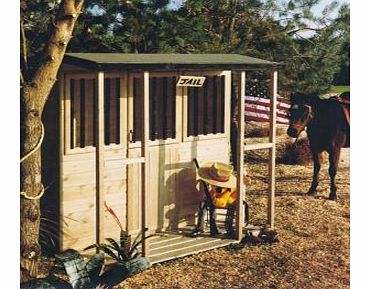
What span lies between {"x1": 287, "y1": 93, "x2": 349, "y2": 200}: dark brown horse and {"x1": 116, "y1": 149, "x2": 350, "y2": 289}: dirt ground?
128 millimetres

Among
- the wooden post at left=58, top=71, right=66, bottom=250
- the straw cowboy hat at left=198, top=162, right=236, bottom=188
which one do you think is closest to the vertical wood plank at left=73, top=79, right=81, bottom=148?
the wooden post at left=58, top=71, right=66, bottom=250

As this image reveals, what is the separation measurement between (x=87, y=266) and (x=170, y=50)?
8.92ft

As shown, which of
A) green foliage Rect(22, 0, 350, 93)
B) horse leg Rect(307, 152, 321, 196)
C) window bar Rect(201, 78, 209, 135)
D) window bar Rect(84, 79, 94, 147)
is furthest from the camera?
horse leg Rect(307, 152, 321, 196)

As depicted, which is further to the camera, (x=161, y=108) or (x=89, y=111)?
(x=161, y=108)

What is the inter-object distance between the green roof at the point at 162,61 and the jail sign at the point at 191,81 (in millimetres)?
253

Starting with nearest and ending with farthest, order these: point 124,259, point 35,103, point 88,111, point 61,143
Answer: point 35,103 < point 124,259 < point 61,143 < point 88,111

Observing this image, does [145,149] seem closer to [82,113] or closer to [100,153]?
[100,153]

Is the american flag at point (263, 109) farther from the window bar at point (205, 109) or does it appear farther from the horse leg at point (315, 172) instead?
the horse leg at point (315, 172)

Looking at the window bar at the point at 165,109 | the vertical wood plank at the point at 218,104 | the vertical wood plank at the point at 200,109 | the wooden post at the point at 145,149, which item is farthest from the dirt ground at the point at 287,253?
the window bar at the point at 165,109

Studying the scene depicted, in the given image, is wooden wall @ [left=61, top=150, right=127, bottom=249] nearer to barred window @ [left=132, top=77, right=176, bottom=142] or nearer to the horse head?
barred window @ [left=132, top=77, right=176, bottom=142]

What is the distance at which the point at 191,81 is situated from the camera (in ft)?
26.3

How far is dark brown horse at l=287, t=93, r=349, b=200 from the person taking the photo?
8.79 metres

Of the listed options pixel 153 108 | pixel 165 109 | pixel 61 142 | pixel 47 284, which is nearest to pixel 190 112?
pixel 165 109

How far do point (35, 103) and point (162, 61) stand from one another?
4.66 ft
